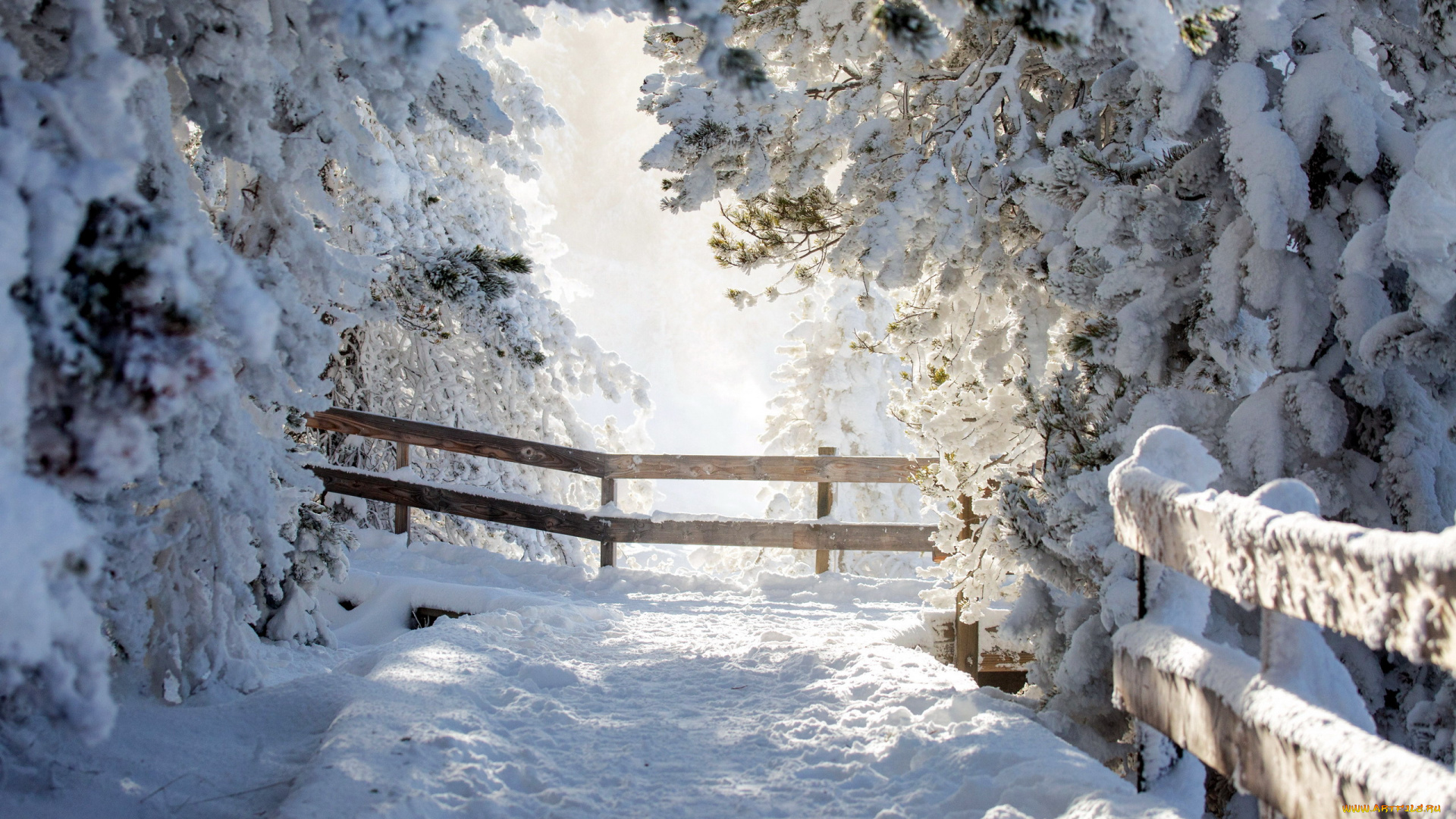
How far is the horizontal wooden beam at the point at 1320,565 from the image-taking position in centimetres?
131

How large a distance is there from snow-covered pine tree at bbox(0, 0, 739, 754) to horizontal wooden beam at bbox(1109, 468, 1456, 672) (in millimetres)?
1598

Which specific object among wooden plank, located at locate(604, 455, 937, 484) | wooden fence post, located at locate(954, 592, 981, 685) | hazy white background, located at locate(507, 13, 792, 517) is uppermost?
hazy white background, located at locate(507, 13, 792, 517)

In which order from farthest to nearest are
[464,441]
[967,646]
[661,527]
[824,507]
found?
[824,507]
[661,527]
[464,441]
[967,646]

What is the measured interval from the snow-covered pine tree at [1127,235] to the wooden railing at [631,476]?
3.17 metres

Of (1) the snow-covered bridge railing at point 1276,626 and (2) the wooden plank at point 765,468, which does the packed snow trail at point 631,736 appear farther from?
(2) the wooden plank at point 765,468

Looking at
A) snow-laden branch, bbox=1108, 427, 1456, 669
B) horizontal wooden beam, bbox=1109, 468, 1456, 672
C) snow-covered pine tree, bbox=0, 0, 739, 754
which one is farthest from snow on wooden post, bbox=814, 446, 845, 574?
horizontal wooden beam, bbox=1109, 468, 1456, 672

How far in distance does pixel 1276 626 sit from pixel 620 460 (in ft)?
22.9

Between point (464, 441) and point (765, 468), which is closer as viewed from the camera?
point (464, 441)

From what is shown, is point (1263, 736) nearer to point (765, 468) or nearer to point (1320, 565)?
point (1320, 565)

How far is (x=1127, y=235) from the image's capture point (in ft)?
12.5

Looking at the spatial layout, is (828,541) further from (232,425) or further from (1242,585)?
(1242,585)

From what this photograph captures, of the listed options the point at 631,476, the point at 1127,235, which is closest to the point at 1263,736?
the point at 1127,235

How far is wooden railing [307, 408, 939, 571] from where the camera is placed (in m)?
8.34

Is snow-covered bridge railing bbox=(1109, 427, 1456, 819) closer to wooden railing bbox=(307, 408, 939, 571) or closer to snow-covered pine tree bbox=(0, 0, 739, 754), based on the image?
snow-covered pine tree bbox=(0, 0, 739, 754)
